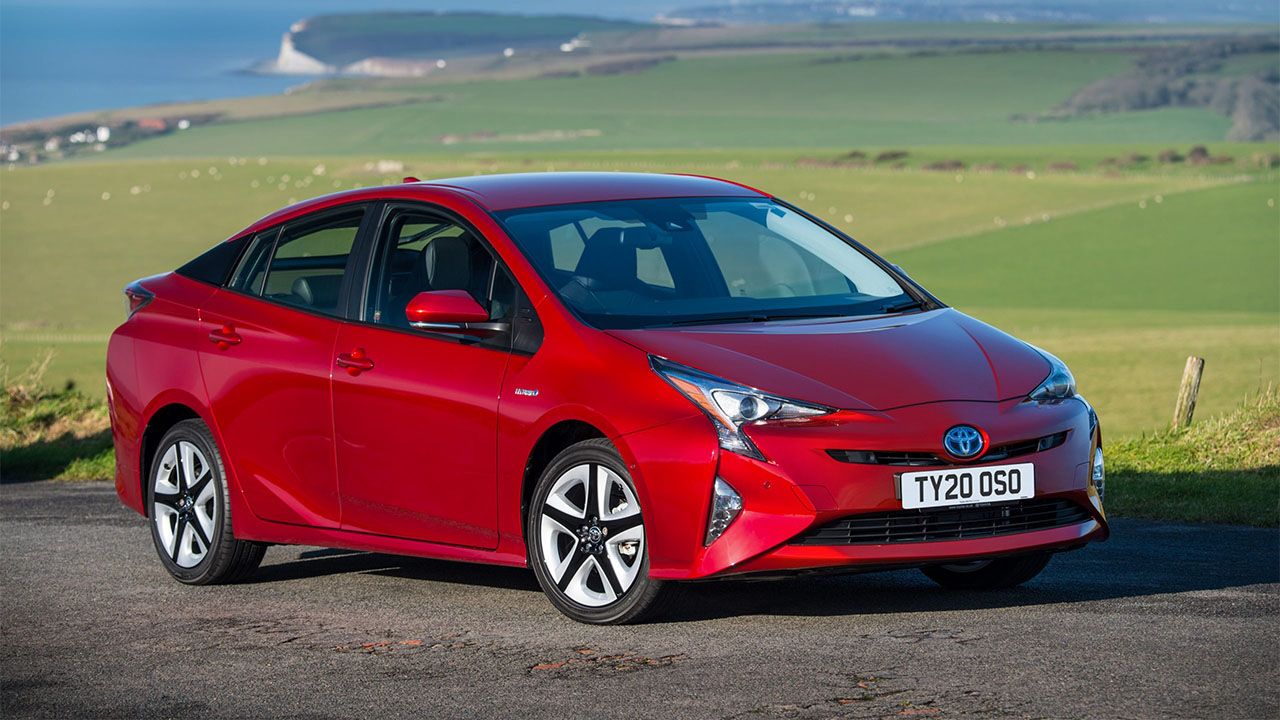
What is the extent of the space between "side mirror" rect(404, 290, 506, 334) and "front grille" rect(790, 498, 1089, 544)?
153 cm

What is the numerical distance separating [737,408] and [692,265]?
126 centimetres

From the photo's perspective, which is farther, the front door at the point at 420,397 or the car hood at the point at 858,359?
the front door at the point at 420,397

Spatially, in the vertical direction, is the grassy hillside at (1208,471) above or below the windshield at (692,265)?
below

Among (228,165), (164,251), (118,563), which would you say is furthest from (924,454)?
(228,165)

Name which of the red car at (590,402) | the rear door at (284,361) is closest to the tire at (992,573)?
the red car at (590,402)

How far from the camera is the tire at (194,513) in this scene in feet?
25.2

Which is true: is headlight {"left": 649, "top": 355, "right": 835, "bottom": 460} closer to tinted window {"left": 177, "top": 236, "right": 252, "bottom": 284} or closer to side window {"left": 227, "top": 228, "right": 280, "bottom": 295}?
side window {"left": 227, "top": 228, "right": 280, "bottom": 295}

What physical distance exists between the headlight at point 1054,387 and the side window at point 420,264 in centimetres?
208

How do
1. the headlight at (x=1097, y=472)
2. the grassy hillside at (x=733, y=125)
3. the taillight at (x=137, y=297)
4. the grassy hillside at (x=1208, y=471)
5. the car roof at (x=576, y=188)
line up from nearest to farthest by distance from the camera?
the headlight at (x=1097, y=472) < the car roof at (x=576, y=188) < the taillight at (x=137, y=297) < the grassy hillside at (x=1208, y=471) < the grassy hillside at (x=733, y=125)

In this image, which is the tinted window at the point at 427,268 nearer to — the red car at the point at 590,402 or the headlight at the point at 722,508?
the red car at the point at 590,402

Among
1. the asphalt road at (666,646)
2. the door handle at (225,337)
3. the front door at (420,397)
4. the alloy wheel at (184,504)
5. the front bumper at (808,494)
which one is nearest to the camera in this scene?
the asphalt road at (666,646)

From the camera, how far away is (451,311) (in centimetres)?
644

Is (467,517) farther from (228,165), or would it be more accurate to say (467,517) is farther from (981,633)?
(228,165)

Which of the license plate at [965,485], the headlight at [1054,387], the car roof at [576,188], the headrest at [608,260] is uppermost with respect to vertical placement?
the car roof at [576,188]
